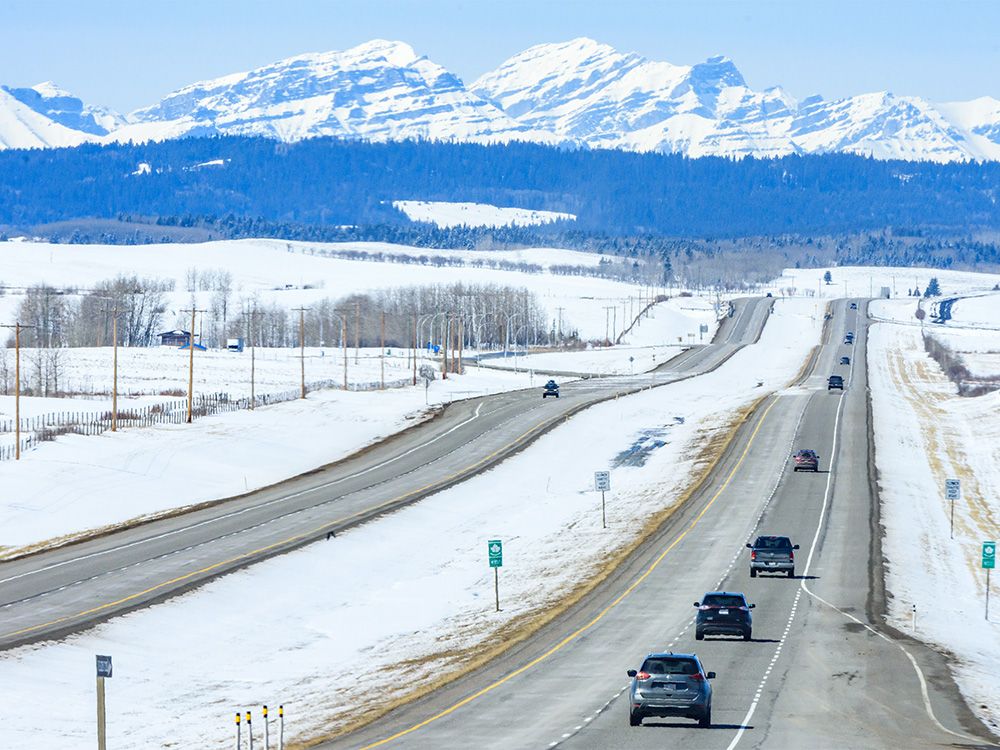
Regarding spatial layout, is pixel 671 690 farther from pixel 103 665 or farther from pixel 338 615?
pixel 338 615

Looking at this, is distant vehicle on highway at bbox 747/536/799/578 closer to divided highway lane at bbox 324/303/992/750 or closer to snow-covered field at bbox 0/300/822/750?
divided highway lane at bbox 324/303/992/750

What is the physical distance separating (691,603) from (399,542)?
23.9 m

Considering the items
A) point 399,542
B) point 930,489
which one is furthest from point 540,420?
point 399,542

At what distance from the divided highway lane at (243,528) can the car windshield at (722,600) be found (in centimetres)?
1963

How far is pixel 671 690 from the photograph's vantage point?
109 ft

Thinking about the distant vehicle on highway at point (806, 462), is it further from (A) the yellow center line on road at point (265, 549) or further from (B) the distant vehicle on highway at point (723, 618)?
(B) the distant vehicle on highway at point (723, 618)

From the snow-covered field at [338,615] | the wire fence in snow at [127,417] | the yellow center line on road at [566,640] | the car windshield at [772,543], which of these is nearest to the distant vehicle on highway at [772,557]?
the car windshield at [772,543]

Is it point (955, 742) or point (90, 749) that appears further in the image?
point (90, 749)

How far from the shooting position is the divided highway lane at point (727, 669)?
1321 inches

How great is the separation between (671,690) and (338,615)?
28.2m

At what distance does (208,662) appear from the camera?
5050 centimetres

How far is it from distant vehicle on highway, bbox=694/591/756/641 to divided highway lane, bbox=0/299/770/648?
63.9 ft

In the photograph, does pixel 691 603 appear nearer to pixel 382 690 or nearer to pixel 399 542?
pixel 382 690

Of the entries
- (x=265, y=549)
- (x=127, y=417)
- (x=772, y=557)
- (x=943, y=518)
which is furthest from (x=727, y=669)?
(x=127, y=417)
